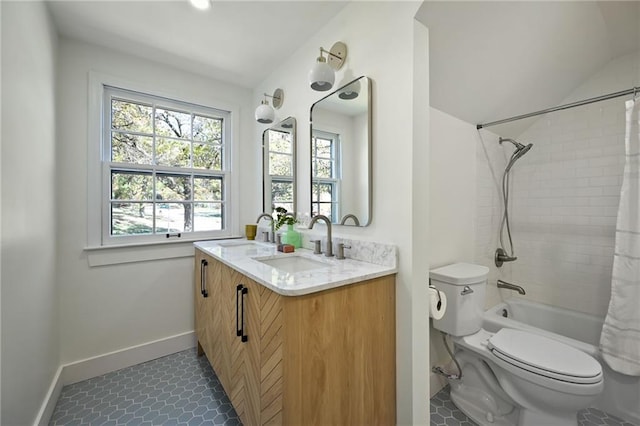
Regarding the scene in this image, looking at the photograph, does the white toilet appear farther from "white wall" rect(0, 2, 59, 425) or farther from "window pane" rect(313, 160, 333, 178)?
"white wall" rect(0, 2, 59, 425)

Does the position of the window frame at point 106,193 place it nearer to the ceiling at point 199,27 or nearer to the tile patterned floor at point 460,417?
the ceiling at point 199,27

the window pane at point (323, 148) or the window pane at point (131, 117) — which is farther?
the window pane at point (131, 117)

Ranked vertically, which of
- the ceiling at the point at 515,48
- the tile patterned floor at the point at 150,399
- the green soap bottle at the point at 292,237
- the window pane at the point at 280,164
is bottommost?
the tile patterned floor at the point at 150,399

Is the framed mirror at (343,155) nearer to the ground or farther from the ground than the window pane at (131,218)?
farther from the ground

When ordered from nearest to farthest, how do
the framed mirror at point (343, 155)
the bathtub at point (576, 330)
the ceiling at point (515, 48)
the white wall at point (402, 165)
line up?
the white wall at point (402, 165) → the ceiling at point (515, 48) → the framed mirror at point (343, 155) → the bathtub at point (576, 330)

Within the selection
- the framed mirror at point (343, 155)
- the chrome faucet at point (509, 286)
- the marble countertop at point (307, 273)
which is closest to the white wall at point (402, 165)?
the framed mirror at point (343, 155)

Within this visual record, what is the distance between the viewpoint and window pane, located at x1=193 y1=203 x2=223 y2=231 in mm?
2430

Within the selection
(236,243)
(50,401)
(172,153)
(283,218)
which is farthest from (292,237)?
(50,401)

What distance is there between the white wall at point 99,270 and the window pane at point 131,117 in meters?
0.19

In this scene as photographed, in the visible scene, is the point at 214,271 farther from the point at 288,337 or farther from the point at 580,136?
the point at 580,136

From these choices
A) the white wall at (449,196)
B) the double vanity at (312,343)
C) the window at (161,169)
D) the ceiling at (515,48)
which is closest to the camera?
the double vanity at (312,343)

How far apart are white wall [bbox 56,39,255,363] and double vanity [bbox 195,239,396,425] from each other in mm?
1064

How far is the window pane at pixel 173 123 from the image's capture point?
7.45ft

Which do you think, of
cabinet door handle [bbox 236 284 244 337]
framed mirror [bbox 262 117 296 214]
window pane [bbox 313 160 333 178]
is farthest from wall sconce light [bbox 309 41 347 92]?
cabinet door handle [bbox 236 284 244 337]
